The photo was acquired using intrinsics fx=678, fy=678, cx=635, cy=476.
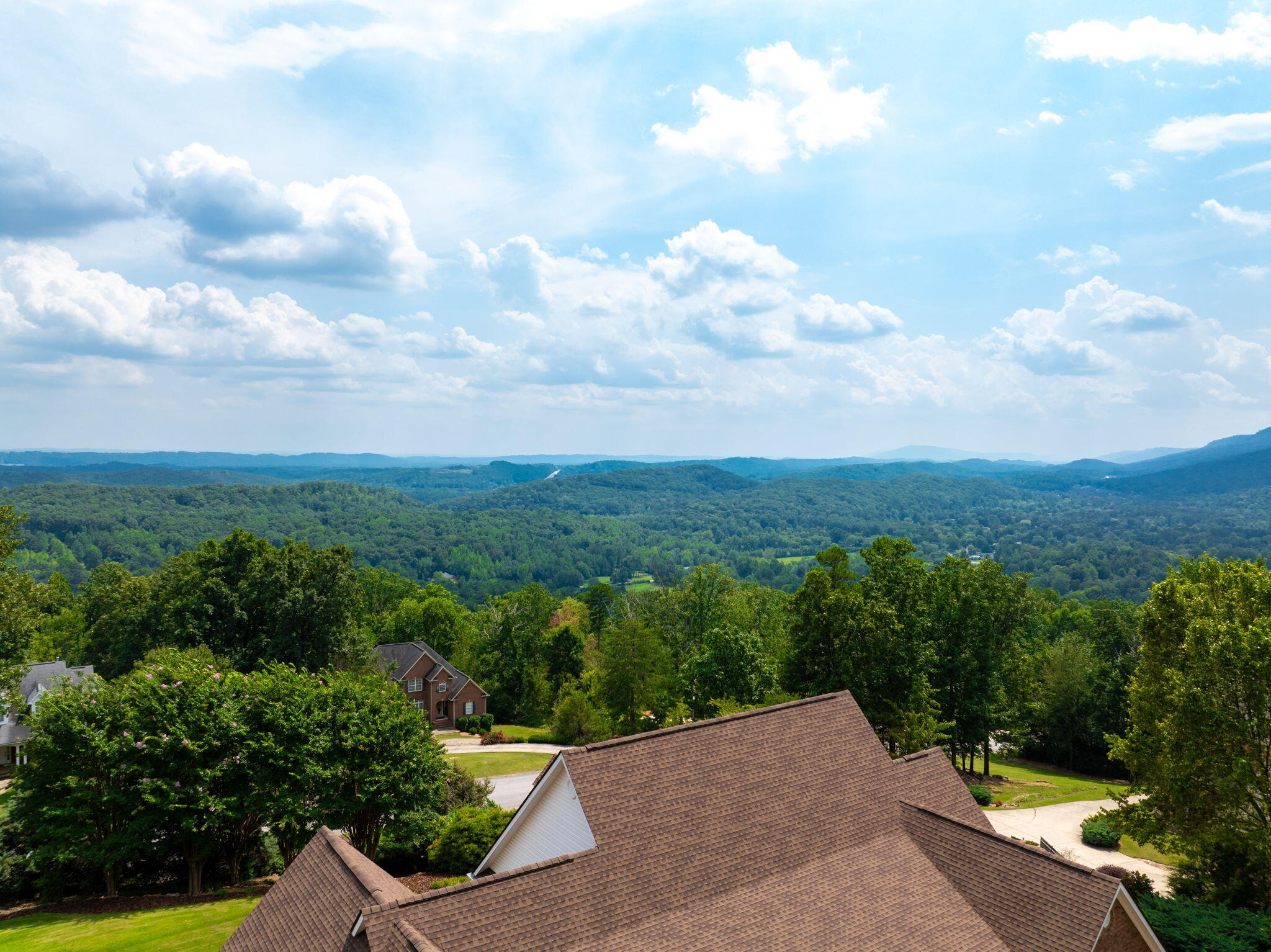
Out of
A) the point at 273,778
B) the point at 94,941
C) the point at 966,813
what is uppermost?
the point at 966,813

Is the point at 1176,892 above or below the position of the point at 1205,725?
below

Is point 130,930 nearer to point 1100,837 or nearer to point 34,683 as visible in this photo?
point 1100,837

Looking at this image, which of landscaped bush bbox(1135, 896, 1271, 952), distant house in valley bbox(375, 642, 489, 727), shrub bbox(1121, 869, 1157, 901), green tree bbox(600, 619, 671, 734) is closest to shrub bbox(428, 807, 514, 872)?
landscaped bush bbox(1135, 896, 1271, 952)

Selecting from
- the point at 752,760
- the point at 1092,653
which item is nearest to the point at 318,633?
the point at 752,760

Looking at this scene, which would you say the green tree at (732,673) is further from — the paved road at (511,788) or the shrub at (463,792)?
the shrub at (463,792)

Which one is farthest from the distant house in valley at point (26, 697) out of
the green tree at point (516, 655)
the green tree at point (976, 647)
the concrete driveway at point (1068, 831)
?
the concrete driveway at point (1068, 831)

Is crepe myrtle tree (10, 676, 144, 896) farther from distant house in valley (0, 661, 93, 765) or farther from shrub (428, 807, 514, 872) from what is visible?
distant house in valley (0, 661, 93, 765)

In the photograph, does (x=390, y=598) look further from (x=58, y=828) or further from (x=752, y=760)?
(x=752, y=760)
